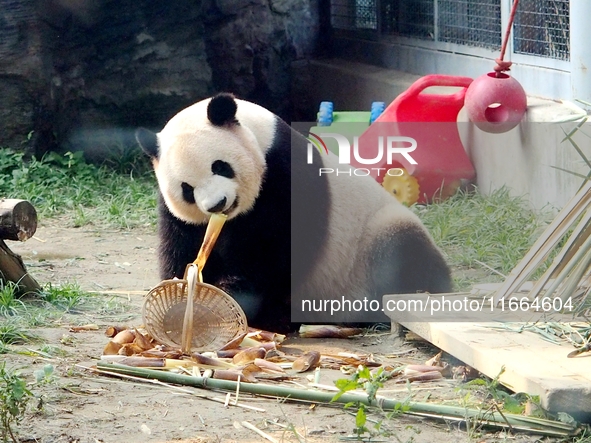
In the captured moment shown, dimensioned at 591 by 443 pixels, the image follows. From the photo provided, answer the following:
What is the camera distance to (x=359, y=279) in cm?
443

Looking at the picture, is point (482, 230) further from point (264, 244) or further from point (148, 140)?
point (148, 140)

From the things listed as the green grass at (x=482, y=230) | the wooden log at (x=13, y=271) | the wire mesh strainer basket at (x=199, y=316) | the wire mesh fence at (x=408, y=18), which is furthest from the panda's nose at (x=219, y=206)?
the wire mesh fence at (x=408, y=18)

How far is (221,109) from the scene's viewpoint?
3793 millimetres

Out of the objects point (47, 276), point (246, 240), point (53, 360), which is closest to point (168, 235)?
point (246, 240)

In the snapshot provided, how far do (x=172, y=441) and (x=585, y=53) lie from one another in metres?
3.76

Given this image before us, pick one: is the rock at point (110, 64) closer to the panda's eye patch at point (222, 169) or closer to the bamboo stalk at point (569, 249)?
the panda's eye patch at point (222, 169)

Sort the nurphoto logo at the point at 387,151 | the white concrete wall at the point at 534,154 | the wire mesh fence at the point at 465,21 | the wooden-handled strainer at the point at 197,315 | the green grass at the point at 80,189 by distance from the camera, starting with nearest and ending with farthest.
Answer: the wooden-handled strainer at the point at 197,315 < the white concrete wall at the point at 534,154 < the wire mesh fence at the point at 465,21 < the nurphoto logo at the point at 387,151 < the green grass at the point at 80,189

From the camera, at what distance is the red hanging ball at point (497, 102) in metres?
5.52

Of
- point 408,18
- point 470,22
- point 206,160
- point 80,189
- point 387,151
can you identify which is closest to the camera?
point 206,160

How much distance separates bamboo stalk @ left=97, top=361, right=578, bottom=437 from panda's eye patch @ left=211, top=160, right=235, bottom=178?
999 millimetres

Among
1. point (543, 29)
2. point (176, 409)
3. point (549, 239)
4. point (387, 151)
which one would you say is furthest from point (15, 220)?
point (543, 29)

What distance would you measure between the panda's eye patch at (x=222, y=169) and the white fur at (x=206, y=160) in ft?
0.05

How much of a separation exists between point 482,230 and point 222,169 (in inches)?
93.4

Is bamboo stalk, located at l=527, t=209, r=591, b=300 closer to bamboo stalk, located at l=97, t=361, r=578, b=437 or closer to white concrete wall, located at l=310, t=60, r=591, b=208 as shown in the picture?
bamboo stalk, located at l=97, t=361, r=578, b=437
